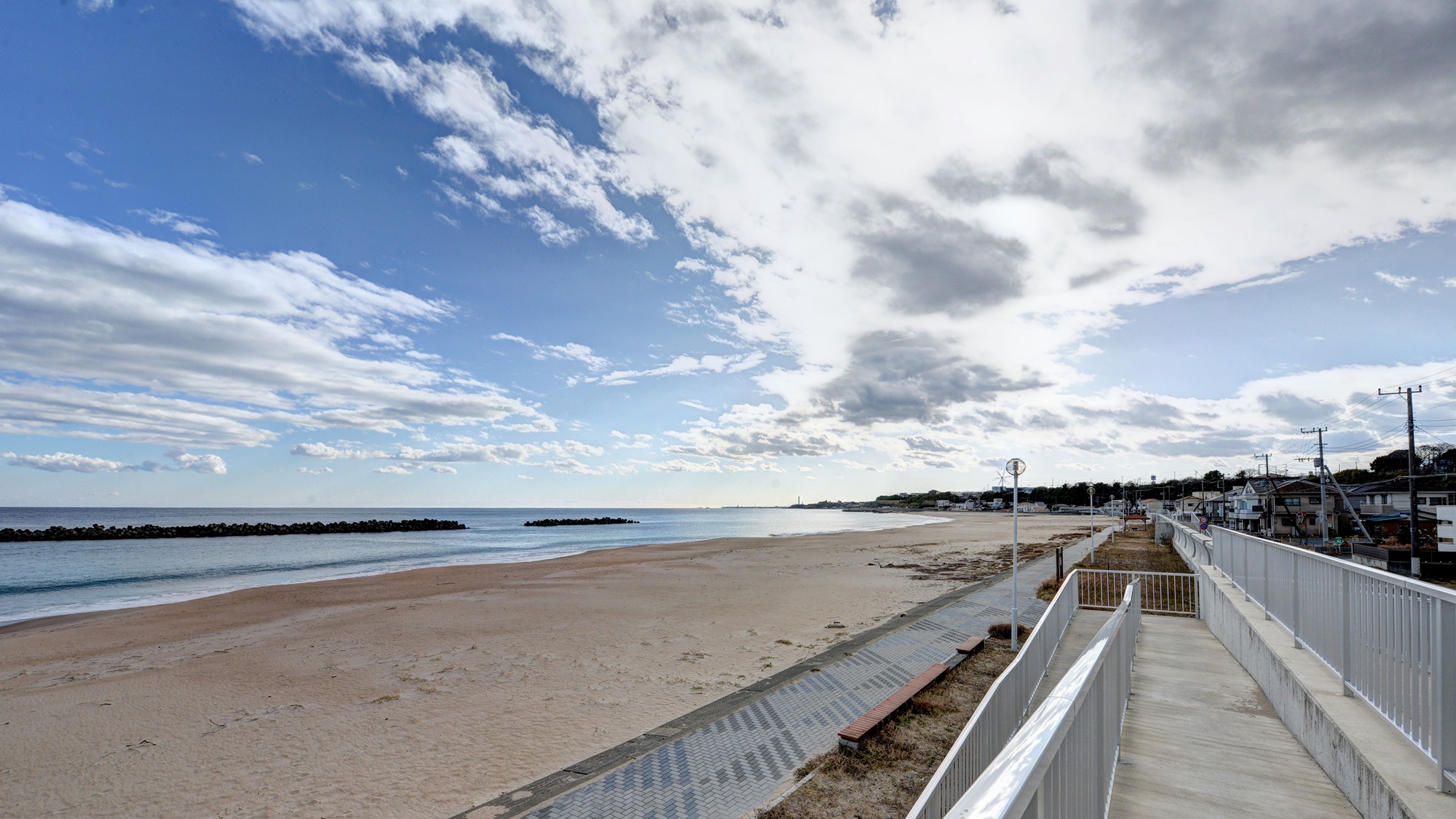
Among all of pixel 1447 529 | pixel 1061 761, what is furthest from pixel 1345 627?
pixel 1447 529

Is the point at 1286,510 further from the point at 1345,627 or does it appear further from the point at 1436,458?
the point at 1345,627

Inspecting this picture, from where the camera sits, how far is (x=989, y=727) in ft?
17.0

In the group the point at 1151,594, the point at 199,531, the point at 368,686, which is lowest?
the point at 199,531

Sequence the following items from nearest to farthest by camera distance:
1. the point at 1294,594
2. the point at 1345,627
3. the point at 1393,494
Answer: the point at 1345,627, the point at 1294,594, the point at 1393,494

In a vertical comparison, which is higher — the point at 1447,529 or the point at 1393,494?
the point at 1393,494

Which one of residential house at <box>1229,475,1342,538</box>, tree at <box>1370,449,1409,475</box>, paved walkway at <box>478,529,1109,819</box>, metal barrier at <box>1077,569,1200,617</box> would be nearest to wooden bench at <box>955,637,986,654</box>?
paved walkway at <box>478,529,1109,819</box>

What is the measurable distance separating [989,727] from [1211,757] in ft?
6.61

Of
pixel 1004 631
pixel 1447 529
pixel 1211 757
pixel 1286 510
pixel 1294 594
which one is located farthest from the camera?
pixel 1286 510

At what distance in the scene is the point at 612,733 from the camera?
8531 millimetres

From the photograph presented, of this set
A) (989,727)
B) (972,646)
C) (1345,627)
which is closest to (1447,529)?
(972,646)

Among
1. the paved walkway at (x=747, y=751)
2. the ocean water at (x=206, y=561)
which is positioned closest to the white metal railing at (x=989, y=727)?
the paved walkway at (x=747, y=751)

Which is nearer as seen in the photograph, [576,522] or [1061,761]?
[1061,761]

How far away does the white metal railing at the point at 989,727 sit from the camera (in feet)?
12.9

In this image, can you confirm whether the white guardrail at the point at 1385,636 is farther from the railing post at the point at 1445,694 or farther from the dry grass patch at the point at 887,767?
the dry grass patch at the point at 887,767
